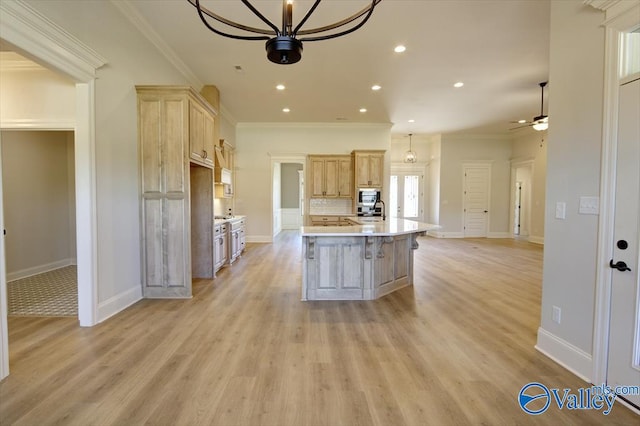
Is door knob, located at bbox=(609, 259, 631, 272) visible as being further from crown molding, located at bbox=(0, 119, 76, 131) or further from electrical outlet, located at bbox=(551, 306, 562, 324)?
crown molding, located at bbox=(0, 119, 76, 131)

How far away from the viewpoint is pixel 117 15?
323 cm

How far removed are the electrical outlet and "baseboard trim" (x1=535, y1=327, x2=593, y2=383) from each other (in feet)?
0.45

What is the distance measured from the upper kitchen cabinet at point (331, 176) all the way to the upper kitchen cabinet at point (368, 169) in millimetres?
288

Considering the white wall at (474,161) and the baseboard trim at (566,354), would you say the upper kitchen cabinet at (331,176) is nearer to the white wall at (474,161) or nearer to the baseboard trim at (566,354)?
the white wall at (474,161)

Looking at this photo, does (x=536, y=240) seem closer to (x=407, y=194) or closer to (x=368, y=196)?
(x=407, y=194)

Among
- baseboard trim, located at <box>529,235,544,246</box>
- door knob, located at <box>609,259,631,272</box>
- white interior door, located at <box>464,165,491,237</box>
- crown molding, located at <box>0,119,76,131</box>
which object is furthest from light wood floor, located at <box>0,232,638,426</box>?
white interior door, located at <box>464,165,491,237</box>

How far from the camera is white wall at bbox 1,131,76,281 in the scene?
14.9 ft

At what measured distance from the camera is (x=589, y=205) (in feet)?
6.95

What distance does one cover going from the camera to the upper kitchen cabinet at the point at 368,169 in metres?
7.77

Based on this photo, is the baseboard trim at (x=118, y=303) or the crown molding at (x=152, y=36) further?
the crown molding at (x=152, y=36)

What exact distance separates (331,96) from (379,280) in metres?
4.01

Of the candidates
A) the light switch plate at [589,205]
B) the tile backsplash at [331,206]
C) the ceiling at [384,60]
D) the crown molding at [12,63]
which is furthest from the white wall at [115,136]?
the tile backsplash at [331,206]

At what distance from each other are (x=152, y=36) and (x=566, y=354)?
562cm

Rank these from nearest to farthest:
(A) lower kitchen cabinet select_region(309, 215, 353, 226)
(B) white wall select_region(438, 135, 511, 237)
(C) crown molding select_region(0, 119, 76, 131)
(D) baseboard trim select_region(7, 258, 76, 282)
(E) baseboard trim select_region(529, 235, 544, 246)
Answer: (C) crown molding select_region(0, 119, 76, 131)
(D) baseboard trim select_region(7, 258, 76, 282)
(A) lower kitchen cabinet select_region(309, 215, 353, 226)
(E) baseboard trim select_region(529, 235, 544, 246)
(B) white wall select_region(438, 135, 511, 237)
